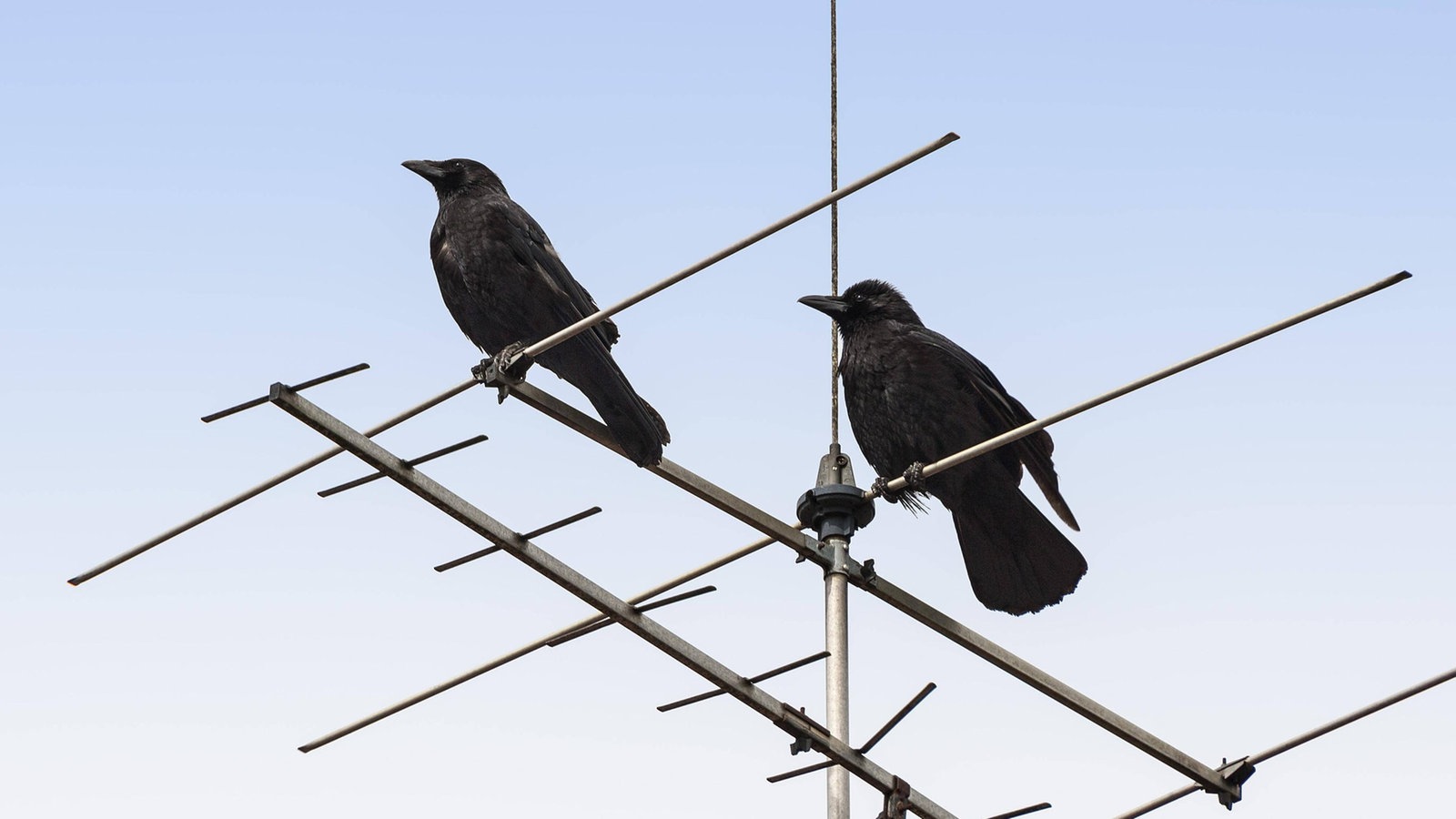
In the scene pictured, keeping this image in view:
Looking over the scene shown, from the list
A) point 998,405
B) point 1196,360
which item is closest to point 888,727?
point 1196,360

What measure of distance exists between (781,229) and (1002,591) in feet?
9.81

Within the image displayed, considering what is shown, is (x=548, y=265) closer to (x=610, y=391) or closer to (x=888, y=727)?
(x=610, y=391)

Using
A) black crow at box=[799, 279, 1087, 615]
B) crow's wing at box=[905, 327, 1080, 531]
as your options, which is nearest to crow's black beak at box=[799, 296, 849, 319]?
black crow at box=[799, 279, 1087, 615]

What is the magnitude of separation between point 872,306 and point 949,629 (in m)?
3.38

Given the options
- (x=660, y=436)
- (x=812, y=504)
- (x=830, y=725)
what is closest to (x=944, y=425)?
(x=660, y=436)

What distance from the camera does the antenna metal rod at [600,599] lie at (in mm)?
4082

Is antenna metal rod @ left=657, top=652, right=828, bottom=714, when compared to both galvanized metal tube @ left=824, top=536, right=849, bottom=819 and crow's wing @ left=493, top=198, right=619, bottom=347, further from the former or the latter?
crow's wing @ left=493, top=198, right=619, bottom=347

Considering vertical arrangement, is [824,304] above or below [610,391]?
above

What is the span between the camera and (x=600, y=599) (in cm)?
421

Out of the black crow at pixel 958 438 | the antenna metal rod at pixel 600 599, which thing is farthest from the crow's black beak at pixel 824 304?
the antenna metal rod at pixel 600 599

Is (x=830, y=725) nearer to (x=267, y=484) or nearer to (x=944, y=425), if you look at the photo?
(x=267, y=484)

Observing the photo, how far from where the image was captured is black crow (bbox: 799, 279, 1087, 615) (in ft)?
22.0

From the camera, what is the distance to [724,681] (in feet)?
13.6

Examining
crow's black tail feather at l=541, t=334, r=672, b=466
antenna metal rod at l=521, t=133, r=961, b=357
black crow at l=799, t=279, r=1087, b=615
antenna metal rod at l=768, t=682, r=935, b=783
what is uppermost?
black crow at l=799, t=279, r=1087, b=615
